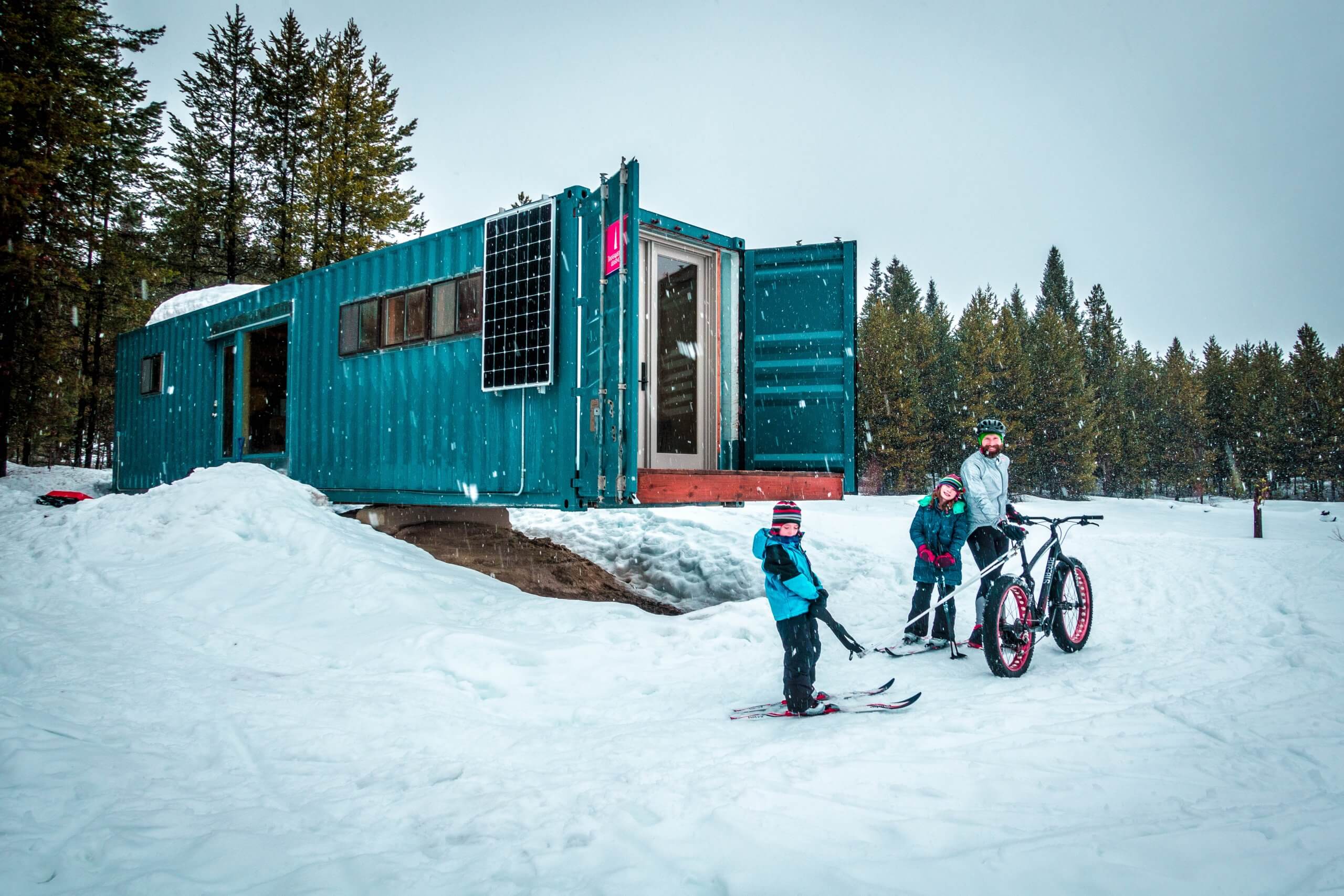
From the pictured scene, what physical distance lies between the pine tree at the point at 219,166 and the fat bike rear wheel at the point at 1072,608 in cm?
2346

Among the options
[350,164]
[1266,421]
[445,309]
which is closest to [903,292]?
[1266,421]

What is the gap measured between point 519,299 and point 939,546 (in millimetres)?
4253

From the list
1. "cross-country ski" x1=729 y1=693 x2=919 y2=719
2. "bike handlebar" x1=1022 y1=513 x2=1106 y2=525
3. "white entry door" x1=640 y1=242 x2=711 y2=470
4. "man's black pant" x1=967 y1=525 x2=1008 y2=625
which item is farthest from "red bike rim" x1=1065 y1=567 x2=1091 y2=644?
"white entry door" x1=640 y1=242 x2=711 y2=470

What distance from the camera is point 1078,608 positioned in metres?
5.23

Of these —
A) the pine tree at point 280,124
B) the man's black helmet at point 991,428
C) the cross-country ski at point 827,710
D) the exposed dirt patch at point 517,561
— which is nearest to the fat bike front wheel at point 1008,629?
the cross-country ski at point 827,710

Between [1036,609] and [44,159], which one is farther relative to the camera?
[44,159]

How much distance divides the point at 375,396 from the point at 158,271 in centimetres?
1736

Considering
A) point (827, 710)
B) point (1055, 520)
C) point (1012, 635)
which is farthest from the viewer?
point (1055, 520)

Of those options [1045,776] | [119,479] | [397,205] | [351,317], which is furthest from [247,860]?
[397,205]

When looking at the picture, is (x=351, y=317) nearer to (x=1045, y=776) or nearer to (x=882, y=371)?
(x=1045, y=776)

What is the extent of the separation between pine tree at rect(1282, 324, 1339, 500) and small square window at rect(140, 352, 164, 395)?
5318 centimetres

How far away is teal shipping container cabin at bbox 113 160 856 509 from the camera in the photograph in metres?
5.93

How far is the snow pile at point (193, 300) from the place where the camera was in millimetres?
12227

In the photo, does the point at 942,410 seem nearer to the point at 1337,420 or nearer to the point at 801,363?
the point at 1337,420
